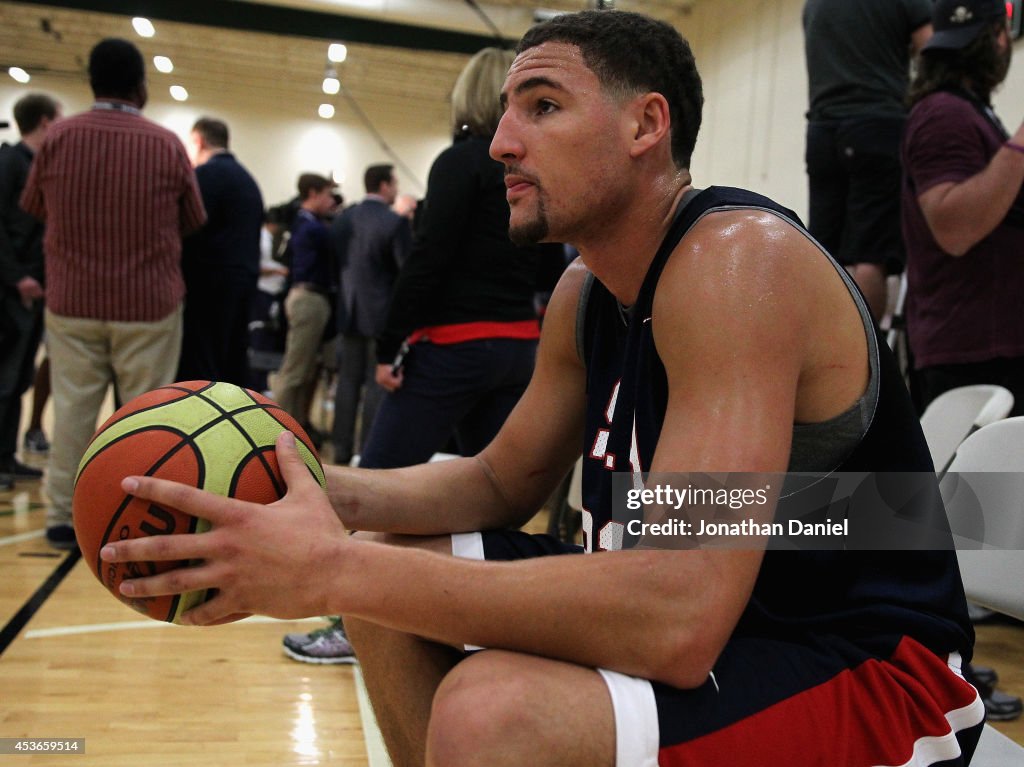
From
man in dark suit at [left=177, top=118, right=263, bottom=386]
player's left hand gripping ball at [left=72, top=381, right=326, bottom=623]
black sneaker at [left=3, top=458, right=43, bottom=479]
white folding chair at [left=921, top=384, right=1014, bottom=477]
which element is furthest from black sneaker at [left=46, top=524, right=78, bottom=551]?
white folding chair at [left=921, top=384, right=1014, bottom=477]

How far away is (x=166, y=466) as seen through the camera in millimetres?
1245

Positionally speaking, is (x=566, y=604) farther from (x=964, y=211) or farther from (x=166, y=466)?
(x=964, y=211)

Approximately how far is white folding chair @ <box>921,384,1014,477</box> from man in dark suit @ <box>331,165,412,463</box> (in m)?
3.49

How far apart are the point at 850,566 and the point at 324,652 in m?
1.83

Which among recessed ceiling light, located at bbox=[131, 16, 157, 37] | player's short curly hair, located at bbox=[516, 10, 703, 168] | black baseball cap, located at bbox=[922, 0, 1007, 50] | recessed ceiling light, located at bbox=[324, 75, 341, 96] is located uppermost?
recessed ceiling light, located at bbox=[131, 16, 157, 37]

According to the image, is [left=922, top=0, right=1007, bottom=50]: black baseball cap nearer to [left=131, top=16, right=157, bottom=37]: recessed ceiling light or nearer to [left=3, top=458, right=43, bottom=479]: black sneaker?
[left=3, top=458, right=43, bottom=479]: black sneaker

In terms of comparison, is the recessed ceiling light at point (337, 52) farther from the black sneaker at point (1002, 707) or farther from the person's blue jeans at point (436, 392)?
the black sneaker at point (1002, 707)

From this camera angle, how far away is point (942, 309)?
2637 millimetres

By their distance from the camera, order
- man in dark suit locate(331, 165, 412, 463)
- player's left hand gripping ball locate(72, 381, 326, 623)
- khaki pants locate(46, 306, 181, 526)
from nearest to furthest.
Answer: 1. player's left hand gripping ball locate(72, 381, 326, 623)
2. khaki pants locate(46, 306, 181, 526)
3. man in dark suit locate(331, 165, 412, 463)

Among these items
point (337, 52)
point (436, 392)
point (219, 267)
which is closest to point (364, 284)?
point (219, 267)

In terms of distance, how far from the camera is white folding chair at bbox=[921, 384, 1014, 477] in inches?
83.8

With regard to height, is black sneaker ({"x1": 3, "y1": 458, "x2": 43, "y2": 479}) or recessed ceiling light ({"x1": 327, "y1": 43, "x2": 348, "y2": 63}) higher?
recessed ceiling light ({"x1": 327, "y1": 43, "x2": 348, "y2": 63})

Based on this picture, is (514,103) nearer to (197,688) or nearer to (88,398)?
(197,688)

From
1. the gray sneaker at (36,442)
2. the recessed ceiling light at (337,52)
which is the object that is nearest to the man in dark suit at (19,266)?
the gray sneaker at (36,442)
